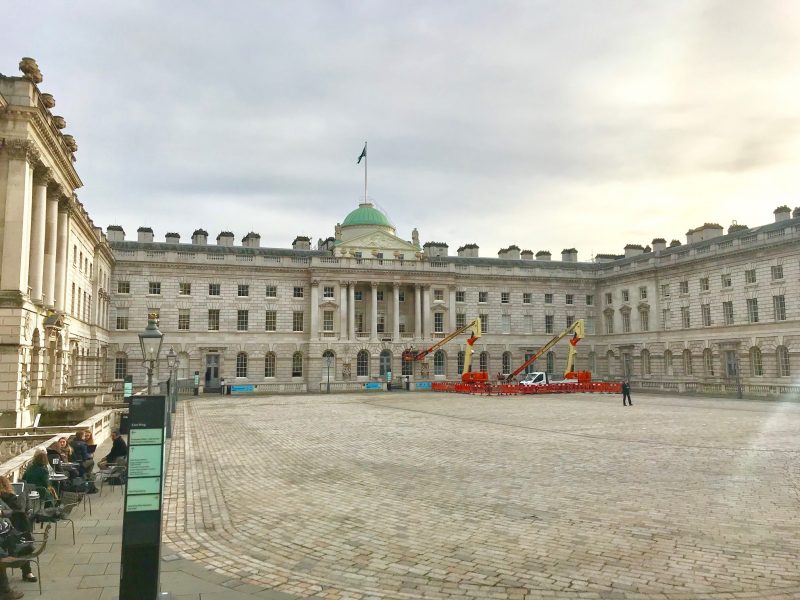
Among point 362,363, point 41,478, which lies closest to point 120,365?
point 362,363

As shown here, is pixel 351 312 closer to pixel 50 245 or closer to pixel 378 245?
pixel 378 245

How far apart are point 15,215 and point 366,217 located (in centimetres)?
4844

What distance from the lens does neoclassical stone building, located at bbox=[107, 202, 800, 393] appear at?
51.0 metres

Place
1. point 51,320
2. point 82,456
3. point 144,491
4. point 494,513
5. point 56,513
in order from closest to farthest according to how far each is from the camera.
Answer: point 144,491, point 56,513, point 494,513, point 82,456, point 51,320

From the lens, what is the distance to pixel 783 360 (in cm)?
4756

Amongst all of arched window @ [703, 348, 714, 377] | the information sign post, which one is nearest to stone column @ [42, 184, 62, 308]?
the information sign post

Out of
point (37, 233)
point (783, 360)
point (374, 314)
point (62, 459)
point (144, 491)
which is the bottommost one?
point (62, 459)

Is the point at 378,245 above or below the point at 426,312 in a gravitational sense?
above

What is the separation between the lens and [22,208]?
25750 mm

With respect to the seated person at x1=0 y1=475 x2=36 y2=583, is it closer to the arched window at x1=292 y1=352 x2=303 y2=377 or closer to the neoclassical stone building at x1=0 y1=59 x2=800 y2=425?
the neoclassical stone building at x1=0 y1=59 x2=800 y2=425

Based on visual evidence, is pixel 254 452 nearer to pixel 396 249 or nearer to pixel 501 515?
pixel 501 515

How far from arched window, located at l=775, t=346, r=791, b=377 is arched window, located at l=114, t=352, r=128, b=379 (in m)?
56.7

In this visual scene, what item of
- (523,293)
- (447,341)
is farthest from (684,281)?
(447,341)

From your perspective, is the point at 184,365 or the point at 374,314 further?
the point at 374,314
